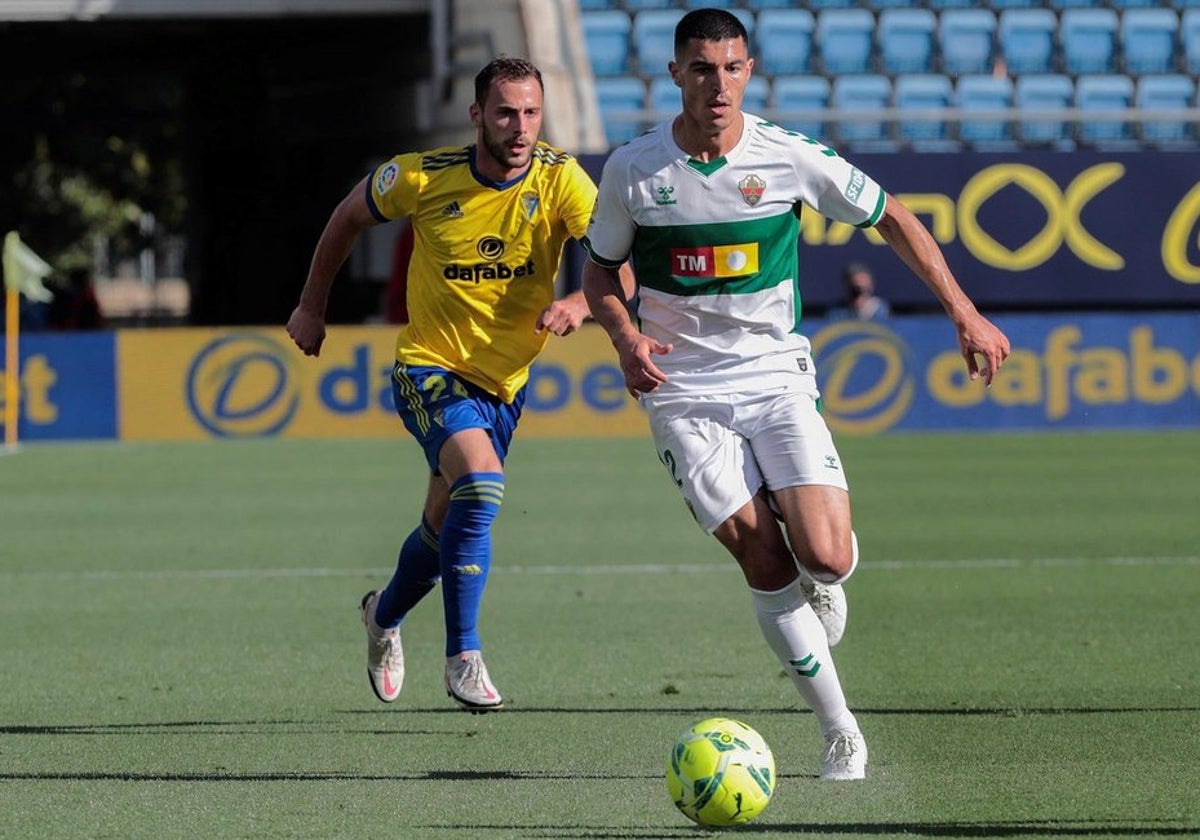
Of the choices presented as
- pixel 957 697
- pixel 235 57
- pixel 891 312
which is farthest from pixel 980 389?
pixel 957 697

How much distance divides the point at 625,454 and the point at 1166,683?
41.7 feet

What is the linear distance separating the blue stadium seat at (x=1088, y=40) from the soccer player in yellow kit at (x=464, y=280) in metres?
21.5

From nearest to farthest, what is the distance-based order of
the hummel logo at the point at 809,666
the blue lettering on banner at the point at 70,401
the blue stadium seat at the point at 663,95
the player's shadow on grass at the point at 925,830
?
the player's shadow on grass at the point at 925,830 < the hummel logo at the point at 809,666 < the blue lettering on banner at the point at 70,401 < the blue stadium seat at the point at 663,95

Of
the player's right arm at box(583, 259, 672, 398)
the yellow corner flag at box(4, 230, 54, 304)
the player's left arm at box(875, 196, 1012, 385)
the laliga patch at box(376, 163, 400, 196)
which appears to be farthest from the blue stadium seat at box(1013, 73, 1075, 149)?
the player's left arm at box(875, 196, 1012, 385)

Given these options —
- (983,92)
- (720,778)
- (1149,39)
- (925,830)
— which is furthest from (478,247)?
(1149,39)

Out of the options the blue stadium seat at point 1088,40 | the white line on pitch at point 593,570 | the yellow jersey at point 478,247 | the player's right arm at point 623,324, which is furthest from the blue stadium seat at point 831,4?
the player's right arm at point 623,324

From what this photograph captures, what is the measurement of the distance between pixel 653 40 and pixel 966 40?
4.14m

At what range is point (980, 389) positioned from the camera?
22.2 meters

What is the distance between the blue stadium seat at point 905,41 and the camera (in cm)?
2723

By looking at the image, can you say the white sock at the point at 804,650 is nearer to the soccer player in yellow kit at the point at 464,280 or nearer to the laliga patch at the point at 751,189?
the laliga patch at the point at 751,189

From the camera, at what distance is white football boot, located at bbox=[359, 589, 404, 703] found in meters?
7.26

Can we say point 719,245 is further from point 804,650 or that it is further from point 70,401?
point 70,401

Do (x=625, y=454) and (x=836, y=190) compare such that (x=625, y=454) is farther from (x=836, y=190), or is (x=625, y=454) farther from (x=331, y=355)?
(x=836, y=190)

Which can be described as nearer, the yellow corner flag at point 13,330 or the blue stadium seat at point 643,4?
the yellow corner flag at point 13,330
